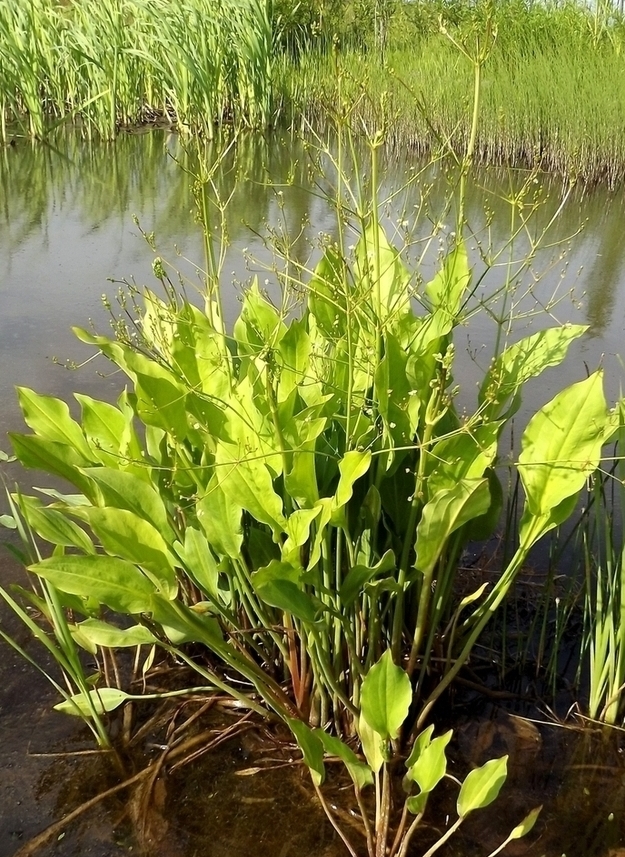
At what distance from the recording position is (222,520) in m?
0.98

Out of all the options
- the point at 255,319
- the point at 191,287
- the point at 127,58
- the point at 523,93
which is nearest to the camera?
the point at 255,319

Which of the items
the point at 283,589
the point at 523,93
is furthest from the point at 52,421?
the point at 523,93

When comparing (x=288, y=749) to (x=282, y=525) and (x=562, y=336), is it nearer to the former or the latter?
(x=282, y=525)

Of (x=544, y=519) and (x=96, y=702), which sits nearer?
(x=544, y=519)

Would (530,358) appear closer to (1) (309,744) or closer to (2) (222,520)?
(2) (222,520)

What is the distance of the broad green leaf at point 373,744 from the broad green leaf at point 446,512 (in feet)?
0.63

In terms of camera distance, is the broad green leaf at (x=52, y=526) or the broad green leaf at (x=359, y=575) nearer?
the broad green leaf at (x=359, y=575)

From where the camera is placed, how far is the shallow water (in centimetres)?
100

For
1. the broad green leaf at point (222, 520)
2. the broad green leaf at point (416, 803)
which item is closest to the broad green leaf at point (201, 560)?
the broad green leaf at point (222, 520)

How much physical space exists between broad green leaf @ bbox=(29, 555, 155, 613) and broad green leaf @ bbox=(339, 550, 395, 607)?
22 centimetres

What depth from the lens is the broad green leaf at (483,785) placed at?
0.80 m

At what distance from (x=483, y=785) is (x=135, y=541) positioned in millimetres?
452

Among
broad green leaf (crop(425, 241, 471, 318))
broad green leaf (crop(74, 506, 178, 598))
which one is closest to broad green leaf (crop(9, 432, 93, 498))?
broad green leaf (crop(74, 506, 178, 598))

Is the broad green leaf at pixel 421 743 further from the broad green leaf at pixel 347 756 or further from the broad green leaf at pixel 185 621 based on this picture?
the broad green leaf at pixel 185 621
